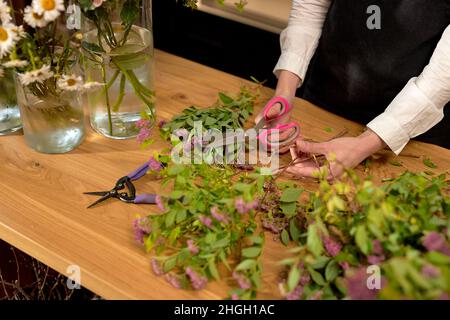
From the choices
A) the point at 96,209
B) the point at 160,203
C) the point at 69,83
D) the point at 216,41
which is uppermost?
the point at 69,83

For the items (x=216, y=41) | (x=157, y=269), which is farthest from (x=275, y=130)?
(x=216, y=41)

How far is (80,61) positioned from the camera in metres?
1.14

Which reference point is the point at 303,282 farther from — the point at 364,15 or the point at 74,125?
the point at 364,15

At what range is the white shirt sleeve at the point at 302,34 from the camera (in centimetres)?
148

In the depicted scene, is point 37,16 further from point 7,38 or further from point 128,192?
point 128,192

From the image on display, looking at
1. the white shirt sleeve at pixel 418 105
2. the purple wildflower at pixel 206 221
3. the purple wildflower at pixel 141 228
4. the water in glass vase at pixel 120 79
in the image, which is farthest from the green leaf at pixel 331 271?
the water in glass vase at pixel 120 79

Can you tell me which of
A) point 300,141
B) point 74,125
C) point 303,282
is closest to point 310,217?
point 303,282

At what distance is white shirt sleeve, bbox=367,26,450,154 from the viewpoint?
1.20 m

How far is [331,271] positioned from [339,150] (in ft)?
1.30

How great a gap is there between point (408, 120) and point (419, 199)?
37 centimetres

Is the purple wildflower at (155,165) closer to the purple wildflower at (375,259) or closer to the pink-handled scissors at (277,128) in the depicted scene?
the pink-handled scissors at (277,128)

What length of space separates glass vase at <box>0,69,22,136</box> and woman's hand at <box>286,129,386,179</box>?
64 cm

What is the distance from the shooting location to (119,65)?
1.14m

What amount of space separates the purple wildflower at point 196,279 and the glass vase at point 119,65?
0.41m
